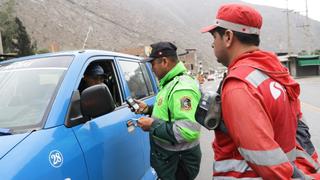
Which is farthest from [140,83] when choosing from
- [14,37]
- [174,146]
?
[14,37]

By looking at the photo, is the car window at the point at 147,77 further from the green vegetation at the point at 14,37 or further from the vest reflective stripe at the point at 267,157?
the green vegetation at the point at 14,37

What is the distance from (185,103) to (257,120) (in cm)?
166

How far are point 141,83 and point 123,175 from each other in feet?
6.19

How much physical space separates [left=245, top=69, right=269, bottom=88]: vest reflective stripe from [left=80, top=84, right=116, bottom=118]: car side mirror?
1266mm

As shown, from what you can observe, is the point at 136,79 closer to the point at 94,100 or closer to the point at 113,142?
A: the point at 113,142

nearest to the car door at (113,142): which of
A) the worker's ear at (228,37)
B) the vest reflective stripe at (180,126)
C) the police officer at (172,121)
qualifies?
the police officer at (172,121)

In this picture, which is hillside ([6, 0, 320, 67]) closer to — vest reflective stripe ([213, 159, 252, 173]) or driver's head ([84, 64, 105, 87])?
driver's head ([84, 64, 105, 87])

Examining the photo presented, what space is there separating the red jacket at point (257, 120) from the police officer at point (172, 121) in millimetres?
1270

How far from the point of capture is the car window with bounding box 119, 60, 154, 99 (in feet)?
16.5

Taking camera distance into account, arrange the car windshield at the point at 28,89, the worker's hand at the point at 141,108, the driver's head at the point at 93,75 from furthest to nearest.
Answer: the driver's head at the point at 93,75
the worker's hand at the point at 141,108
the car windshield at the point at 28,89

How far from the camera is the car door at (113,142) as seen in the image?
324cm

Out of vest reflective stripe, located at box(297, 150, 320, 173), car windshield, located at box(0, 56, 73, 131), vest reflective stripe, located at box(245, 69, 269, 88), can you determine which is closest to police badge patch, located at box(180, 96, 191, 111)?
car windshield, located at box(0, 56, 73, 131)

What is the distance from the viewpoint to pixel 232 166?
89.1 inches

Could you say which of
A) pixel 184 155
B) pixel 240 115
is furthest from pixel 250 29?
pixel 184 155
